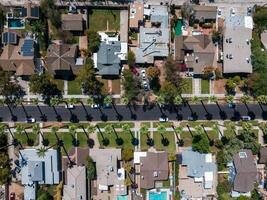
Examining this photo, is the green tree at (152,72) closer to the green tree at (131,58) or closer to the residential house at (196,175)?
the green tree at (131,58)

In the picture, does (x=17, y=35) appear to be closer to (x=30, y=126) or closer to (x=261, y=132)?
(x=30, y=126)

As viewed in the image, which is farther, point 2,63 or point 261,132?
point 261,132

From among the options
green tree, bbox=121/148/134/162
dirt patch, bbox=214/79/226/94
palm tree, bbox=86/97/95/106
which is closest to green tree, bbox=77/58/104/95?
palm tree, bbox=86/97/95/106

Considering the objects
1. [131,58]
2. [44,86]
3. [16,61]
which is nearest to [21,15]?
[16,61]

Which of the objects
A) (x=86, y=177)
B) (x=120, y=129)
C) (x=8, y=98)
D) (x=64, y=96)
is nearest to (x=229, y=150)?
(x=120, y=129)

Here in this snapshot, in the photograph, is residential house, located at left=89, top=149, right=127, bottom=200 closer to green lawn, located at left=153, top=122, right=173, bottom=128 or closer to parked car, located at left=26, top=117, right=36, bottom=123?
green lawn, located at left=153, top=122, right=173, bottom=128

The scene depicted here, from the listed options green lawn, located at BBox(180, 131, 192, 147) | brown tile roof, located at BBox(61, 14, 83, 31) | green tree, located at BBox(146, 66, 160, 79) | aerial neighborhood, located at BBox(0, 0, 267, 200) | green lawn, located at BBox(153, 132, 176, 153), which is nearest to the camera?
brown tile roof, located at BBox(61, 14, 83, 31)

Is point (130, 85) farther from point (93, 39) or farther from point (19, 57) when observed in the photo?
point (19, 57)
